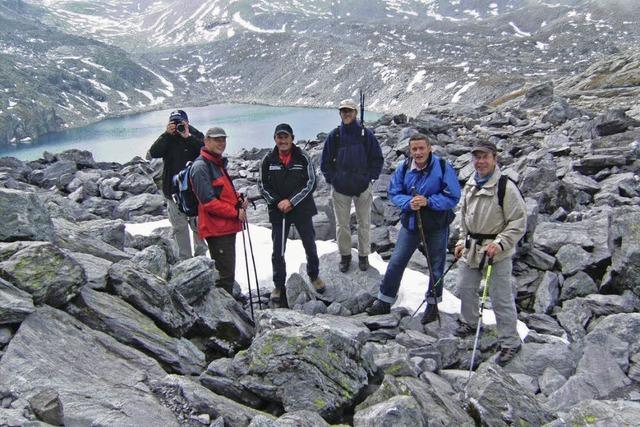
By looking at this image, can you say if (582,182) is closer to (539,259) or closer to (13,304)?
(539,259)

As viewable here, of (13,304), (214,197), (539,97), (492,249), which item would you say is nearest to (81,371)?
(13,304)

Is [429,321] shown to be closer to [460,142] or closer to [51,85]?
[460,142]

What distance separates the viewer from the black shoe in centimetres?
835

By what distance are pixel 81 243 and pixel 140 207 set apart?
12.1 m

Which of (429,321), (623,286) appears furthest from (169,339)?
(623,286)

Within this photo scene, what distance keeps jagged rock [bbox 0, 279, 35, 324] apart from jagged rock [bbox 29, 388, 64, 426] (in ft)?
3.89

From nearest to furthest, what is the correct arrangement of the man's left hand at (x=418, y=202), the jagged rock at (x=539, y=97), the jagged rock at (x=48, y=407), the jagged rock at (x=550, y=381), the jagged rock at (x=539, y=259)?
the jagged rock at (x=48, y=407) → the jagged rock at (x=550, y=381) → the man's left hand at (x=418, y=202) → the jagged rock at (x=539, y=259) → the jagged rock at (x=539, y=97)

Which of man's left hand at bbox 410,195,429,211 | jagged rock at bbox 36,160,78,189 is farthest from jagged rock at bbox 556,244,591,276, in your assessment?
jagged rock at bbox 36,160,78,189

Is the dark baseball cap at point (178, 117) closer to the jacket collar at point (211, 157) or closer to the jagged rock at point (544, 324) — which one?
the jacket collar at point (211, 157)

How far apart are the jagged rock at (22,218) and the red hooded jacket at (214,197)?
2.23 meters

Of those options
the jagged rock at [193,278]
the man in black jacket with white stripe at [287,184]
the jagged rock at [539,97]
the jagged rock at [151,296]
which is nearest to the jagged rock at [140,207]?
the man in black jacket with white stripe at [287,184]

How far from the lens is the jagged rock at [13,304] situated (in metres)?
4.47

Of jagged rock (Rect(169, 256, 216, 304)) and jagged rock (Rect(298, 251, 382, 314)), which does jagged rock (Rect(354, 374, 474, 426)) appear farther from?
jagged rock (Rect(298, 251, 382, 314))

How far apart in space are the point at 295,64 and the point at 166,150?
186 m
